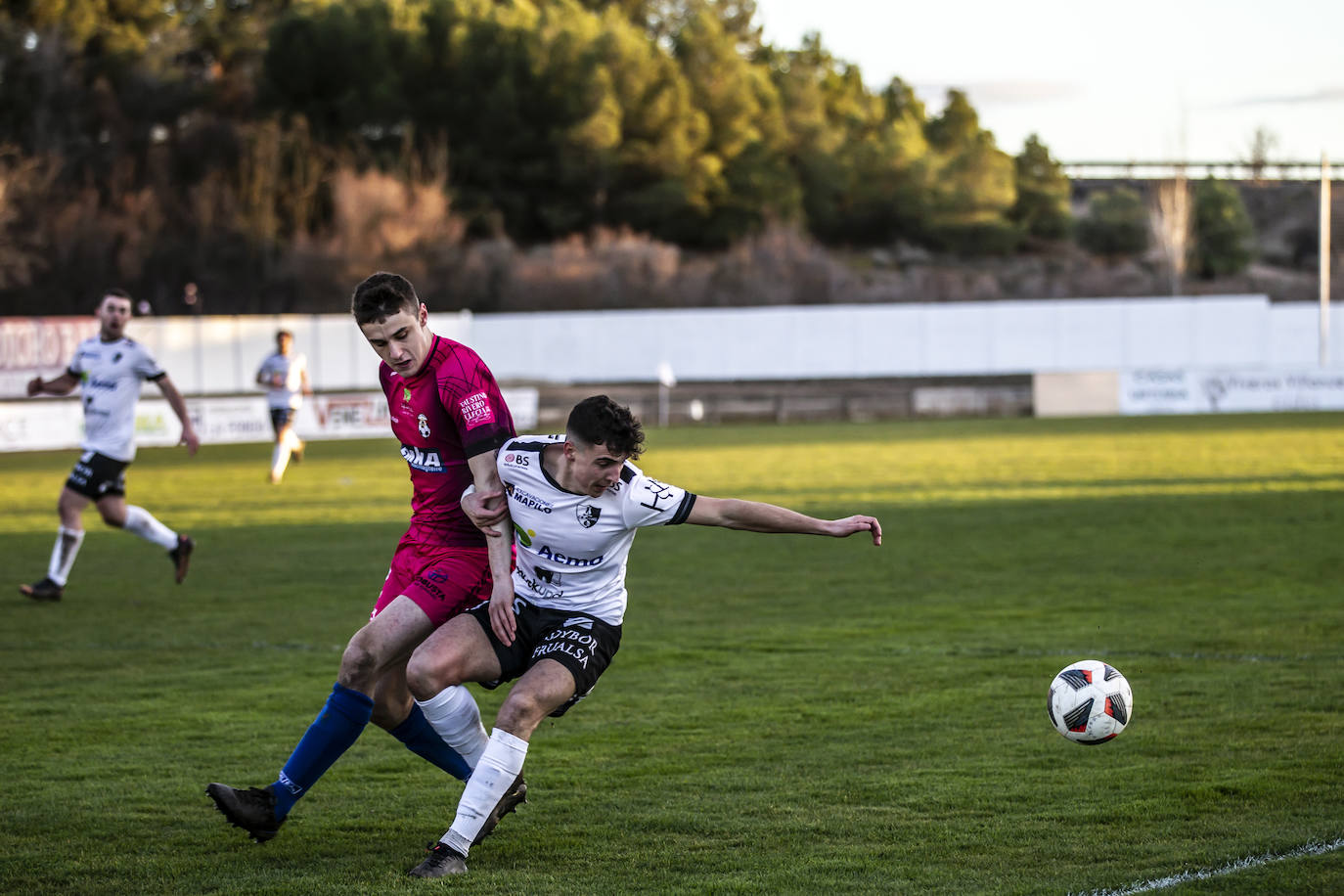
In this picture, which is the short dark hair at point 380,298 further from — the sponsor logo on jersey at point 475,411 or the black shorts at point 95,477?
the black shorts at point 95,477

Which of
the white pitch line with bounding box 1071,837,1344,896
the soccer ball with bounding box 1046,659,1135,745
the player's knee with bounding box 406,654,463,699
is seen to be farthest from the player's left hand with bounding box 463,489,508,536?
the soccer ball with bounding box 1046,659,1135,745

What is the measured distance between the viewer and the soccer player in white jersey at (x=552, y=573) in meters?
4.84

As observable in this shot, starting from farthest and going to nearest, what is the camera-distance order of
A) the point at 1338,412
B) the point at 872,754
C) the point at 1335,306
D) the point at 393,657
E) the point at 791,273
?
the point at 791,273, the point at 1335,306, the point at 1338,412, the point at 872,754, the point at 393,657

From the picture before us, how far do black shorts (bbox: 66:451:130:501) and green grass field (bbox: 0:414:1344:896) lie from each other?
84 centimetres

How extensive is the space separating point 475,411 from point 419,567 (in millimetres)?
649

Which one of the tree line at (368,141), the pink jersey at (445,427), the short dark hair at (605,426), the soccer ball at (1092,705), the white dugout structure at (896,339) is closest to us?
the short dark hair at (605,426)

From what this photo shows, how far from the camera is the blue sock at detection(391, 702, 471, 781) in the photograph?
546 cm

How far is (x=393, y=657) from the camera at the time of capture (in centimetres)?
517

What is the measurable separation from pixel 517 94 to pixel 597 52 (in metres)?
3.73

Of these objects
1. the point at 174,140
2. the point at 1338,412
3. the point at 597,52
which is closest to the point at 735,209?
the point at 597,52

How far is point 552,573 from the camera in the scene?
5.23 metres

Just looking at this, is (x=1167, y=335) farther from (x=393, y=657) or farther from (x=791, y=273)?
(x=393, y=657)

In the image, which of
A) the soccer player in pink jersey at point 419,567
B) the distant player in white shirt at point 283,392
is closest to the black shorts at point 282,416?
the distant player in white shirt at point 283,392

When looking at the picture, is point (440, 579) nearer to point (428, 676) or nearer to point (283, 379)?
point (428, 676)
